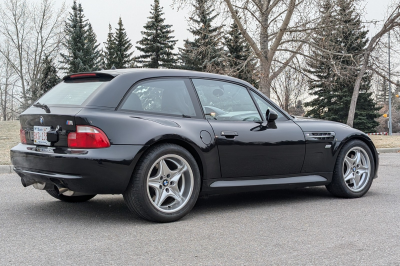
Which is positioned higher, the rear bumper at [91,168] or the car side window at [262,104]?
the car side window at [262,104]

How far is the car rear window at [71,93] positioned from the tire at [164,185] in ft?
2.78

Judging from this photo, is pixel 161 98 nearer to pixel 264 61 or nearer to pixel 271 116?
pixel 271 116

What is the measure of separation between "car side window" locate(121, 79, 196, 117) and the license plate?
75cm

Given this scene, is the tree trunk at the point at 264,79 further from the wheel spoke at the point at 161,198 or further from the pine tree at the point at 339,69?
the wheel spoke at the point at 161,198

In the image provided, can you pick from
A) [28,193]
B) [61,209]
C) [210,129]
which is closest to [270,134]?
[210,129]

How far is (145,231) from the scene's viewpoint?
3.92 meters

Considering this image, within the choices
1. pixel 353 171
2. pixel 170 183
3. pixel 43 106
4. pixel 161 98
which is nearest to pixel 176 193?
pixel 170 183

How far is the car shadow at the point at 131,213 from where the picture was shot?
4.48m

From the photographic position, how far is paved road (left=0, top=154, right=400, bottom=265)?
3182 mm

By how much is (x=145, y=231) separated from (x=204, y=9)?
56.0ft

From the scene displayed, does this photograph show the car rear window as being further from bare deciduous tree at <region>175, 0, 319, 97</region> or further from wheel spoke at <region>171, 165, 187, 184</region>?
bare deciduous tree at <region>175, 0, 319, 97</region>

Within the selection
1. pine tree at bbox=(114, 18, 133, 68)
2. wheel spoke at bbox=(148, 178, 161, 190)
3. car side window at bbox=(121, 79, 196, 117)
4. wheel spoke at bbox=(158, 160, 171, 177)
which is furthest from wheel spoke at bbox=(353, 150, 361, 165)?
pine tree at bbox=(114, 18, 133, 68)

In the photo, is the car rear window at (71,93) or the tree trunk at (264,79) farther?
the tree trunk at (264,79)

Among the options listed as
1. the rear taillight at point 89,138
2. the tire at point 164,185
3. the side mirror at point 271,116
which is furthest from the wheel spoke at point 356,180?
the rear taillight at point 89,138
